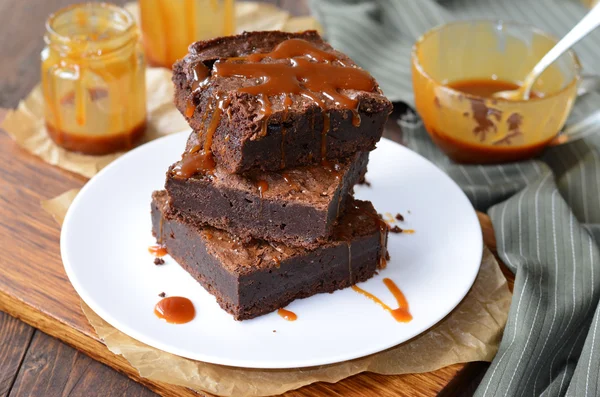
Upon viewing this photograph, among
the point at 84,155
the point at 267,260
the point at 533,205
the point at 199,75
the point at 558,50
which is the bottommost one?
the point at 84,155

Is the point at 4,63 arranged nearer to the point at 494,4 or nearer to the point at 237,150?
the point at 237,150

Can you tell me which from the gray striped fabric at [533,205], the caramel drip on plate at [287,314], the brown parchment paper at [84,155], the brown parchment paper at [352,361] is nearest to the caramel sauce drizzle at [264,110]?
the caramel drip on plate at [287,314]

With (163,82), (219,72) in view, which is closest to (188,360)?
(219,72)

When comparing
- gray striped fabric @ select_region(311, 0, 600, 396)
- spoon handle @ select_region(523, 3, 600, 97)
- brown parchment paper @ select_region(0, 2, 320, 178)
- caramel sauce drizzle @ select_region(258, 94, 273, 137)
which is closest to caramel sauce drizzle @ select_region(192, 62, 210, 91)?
caramel sauce drizzle @ select_region(258, 94, 273, 137)

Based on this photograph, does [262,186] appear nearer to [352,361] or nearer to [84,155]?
[352,361]

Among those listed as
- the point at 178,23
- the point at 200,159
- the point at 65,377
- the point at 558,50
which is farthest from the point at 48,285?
the point at 558,50
